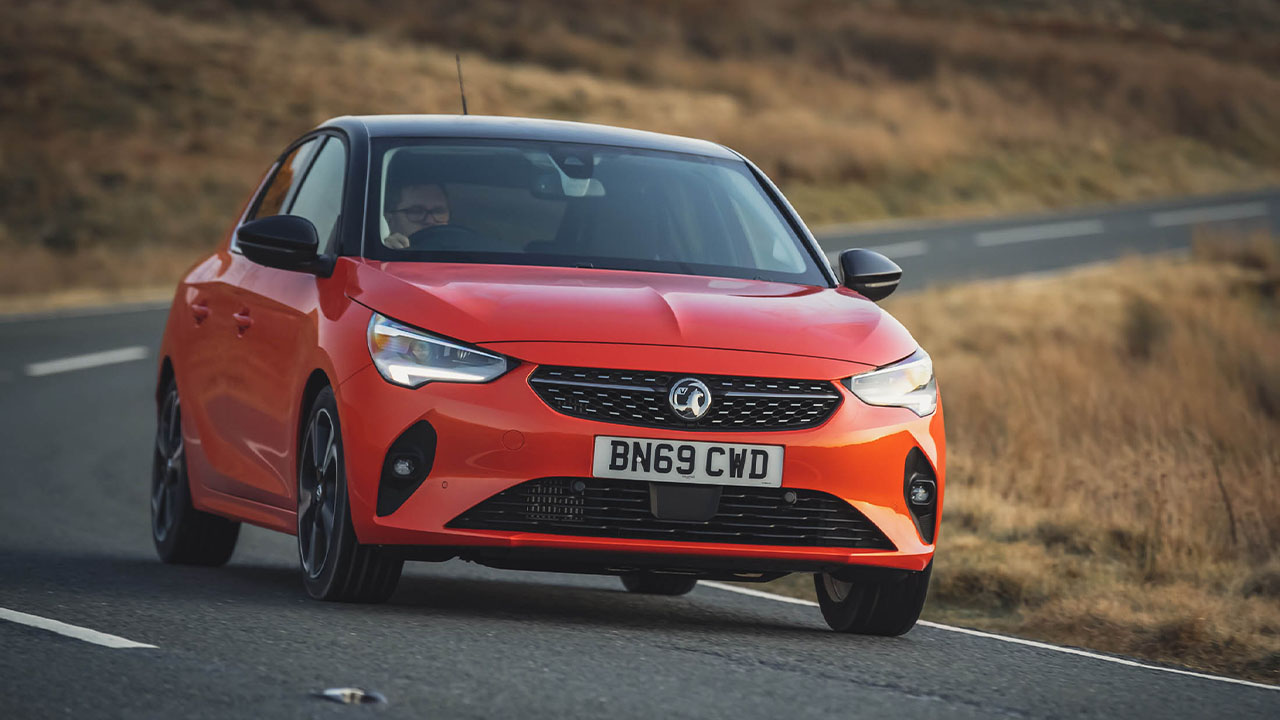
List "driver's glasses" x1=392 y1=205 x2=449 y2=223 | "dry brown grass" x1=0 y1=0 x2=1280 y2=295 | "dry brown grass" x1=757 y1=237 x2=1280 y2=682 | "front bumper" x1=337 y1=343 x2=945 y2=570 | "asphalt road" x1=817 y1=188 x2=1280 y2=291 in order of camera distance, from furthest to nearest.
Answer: "dry brown grass" x1=0 y1=0 x2=1280 y2=295
"asphalt road" x1=817 y1=188 x2=1280 y2=291
"dry brown grass" x1=757 y1=237 x2=1280 y2=682
"driver's glasses" x1=392 y1=205 x2=449 y2=223
"front bumper" x1=337 y1=343 x2=945 y2=570

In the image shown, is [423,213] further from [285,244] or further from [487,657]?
[487,657]

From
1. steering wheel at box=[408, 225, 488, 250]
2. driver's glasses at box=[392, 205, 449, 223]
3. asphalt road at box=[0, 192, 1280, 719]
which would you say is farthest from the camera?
driver's glasses at box=[392, 205, 449, 223]

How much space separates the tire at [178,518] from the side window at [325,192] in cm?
118

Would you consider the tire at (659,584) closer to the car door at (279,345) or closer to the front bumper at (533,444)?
the car door at (279,345)

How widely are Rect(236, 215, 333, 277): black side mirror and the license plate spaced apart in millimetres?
1378

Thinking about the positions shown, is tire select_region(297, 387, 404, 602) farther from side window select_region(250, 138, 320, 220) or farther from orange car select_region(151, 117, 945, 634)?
side window select_region(250, 138, 320, 220)

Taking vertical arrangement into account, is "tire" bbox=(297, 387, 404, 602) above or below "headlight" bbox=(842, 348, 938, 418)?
below

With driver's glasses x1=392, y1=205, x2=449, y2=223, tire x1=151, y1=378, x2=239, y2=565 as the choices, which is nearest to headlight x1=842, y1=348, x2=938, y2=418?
driver's glasses x1=392, y1=205, x2=449, y2=223

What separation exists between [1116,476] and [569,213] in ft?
16.1

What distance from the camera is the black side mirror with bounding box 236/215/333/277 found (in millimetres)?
6914

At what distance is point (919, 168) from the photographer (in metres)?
43.1

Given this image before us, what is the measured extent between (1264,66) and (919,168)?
74.3 ft

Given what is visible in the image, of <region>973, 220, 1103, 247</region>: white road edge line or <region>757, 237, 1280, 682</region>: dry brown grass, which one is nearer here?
<region>757, 237, 1280, 682</region>: dry brown grass

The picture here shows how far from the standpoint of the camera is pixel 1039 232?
33.7 metres
